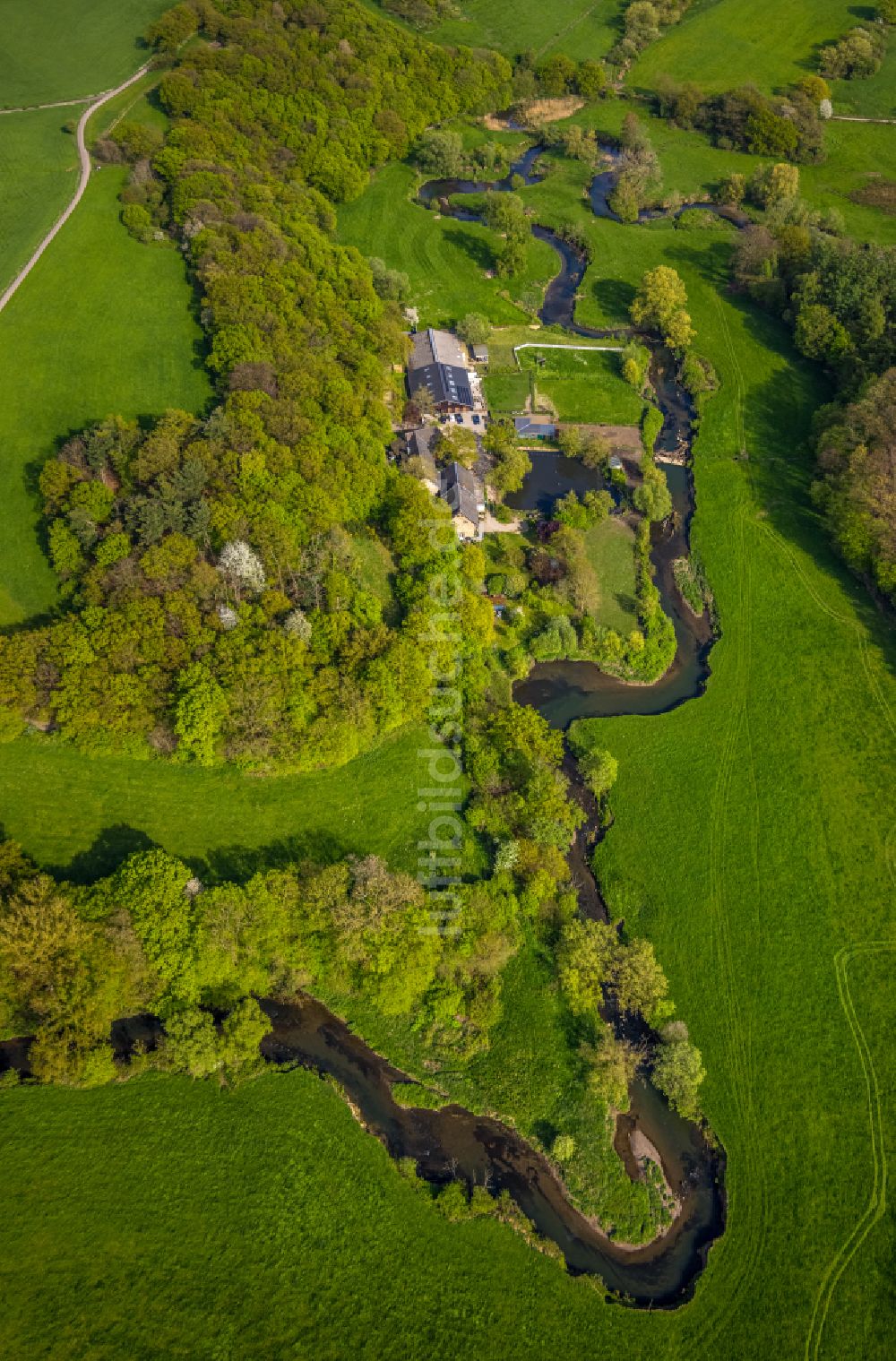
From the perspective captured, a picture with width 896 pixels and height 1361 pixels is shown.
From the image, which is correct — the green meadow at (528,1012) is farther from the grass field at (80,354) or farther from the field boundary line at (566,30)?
the field boundary line at (566,30)

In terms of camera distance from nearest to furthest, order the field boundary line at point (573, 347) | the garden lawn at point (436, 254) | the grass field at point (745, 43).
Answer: the field boundary line at point (573, 347), the garden lawn at point (436, 254), the grass field at point (745, 43)

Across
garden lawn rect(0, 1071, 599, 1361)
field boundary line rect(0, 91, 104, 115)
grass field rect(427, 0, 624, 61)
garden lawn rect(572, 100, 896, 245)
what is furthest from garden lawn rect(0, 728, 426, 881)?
grass field rect(427, 0, 624, 61)

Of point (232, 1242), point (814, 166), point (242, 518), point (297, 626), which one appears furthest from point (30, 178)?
point (232, 1242)

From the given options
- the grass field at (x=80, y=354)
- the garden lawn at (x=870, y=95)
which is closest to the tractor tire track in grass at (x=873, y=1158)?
the grass field at (x=80, y=354)

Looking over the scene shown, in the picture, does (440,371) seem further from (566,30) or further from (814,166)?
(566,30)

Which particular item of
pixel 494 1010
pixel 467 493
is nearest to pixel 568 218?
pixel 467 493
